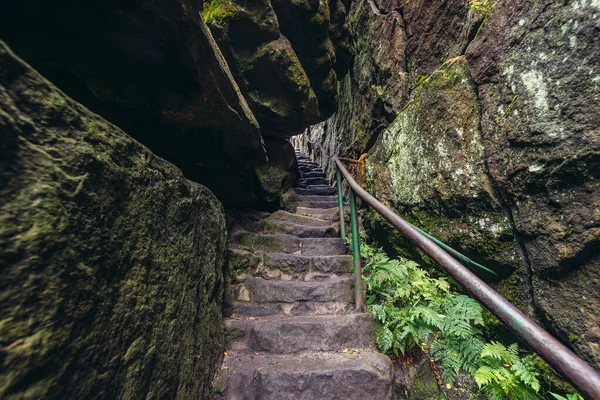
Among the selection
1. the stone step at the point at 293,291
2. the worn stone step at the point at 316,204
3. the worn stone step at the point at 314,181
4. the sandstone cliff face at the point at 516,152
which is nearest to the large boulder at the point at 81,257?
the stone step at the point at 293,291

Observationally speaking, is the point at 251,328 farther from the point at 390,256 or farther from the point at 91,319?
the point at 390,256

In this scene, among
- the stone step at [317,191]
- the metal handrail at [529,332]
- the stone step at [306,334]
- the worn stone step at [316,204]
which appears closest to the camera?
the metal handrail at [529,332]

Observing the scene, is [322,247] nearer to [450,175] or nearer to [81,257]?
[450,175]

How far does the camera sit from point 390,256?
334cm

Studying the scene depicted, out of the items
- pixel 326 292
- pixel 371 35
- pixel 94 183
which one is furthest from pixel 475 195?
pixel 371 35

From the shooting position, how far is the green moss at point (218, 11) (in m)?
3.57

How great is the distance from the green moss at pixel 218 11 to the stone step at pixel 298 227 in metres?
3.17

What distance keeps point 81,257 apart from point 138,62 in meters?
1.90

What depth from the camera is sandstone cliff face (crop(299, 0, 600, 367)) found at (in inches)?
56.7

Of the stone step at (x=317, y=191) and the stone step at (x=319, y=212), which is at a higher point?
the stone step at (x=317, y=191)

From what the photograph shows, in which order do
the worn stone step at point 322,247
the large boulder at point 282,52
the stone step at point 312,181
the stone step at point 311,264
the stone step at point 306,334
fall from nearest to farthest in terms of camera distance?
the stone step at point 306,334
the stone step at point 311,264
the large boulder at point 282,52
the worn stone step at point 322,247
the stone step at point 312,181

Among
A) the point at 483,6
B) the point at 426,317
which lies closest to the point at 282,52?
the point at 483,6

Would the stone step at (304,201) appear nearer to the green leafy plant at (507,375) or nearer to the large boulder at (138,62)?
the large boulder at (138,62)

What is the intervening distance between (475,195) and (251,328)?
7.80ft
